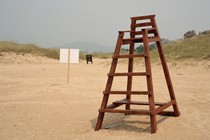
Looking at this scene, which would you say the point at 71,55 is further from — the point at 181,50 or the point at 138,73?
the point at 181,50

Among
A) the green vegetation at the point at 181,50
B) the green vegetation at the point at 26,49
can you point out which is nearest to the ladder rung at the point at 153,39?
the green vegetation at the point at 181,50

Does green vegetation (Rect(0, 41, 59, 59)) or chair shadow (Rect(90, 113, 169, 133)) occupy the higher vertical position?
green vegetation (Rect(0, 41, 59, 59))

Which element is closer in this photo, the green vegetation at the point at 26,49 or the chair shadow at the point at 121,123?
the chair shadow at the point at 121,123

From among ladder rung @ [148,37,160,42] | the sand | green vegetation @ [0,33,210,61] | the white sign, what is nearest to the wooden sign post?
the white sign

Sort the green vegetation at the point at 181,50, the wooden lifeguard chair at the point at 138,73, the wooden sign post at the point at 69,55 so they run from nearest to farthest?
the wooden lifeguard chair at the point at 138,73 → the wooden sign post at the point at 69,55 → the green vegetation at the point at 181,50

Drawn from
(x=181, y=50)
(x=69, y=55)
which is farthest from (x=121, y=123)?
(x=181, y=50)

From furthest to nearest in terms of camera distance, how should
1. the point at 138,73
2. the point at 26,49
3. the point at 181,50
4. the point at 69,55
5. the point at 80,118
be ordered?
the point at 26,49, the point at 181,50, the point at 69,55, the point at 80,118, the point at 138,73

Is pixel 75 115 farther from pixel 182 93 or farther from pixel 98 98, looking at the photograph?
pixel 182 93

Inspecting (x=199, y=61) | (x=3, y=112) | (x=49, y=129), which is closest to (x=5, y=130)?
(x=49, y=129)

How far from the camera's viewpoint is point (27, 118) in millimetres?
7023

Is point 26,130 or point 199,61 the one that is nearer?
point 26,130

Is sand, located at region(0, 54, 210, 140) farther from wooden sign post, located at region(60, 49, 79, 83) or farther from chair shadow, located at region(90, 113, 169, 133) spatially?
wooden sign post, located at region(60, 49, 79, 83)

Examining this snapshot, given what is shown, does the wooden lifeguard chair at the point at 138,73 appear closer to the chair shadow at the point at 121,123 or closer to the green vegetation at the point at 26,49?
the chair shadow at the point at 121,123

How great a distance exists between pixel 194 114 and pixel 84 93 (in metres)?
4.76
